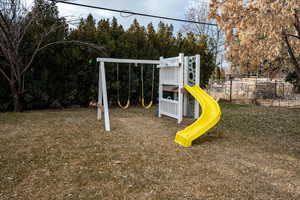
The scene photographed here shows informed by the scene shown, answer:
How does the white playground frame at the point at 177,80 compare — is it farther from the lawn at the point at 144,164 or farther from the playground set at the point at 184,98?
the lawn at the point at 144,164

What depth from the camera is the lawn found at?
219 cm

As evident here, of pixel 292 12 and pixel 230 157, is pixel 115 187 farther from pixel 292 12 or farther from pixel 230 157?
pixel 292 12

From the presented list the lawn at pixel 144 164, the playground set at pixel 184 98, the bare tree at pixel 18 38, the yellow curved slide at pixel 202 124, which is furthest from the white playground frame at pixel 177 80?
the bare tree at pixel 18 38

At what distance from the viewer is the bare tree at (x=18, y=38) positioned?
626 centimetres

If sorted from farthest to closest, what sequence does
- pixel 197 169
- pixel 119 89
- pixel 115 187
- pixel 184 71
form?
pixel 119 89
pixel 184 71
pixel 197 169
pixel 115 187

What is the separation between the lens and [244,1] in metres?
5.41

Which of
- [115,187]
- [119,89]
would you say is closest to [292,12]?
[115,187]

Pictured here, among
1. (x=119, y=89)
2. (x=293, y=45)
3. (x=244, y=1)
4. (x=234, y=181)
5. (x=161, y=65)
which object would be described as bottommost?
(x=234, y=181)

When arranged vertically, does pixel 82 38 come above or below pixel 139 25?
below

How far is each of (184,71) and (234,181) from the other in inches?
128

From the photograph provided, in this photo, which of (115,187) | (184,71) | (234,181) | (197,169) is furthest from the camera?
(184,71)

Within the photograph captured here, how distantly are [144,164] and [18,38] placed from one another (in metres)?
5.66

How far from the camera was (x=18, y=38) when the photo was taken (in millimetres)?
6445

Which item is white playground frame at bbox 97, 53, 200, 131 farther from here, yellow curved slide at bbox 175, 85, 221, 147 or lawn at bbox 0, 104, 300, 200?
yellow curved slide at bbox 175, 85, 221, 147
